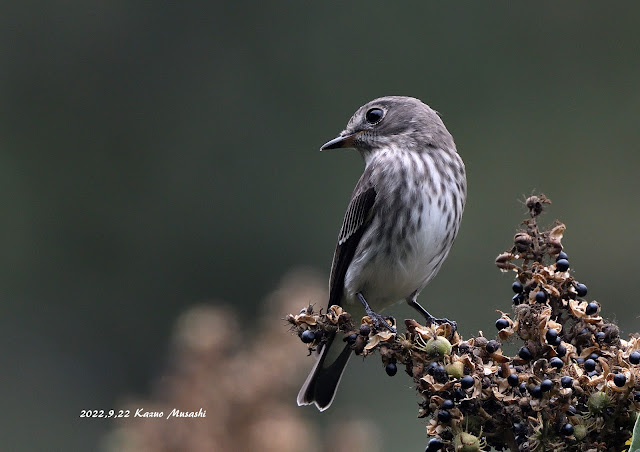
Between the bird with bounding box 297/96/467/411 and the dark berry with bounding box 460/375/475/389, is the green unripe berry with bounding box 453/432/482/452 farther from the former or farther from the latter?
the bird with bounding box 297/96/467/411

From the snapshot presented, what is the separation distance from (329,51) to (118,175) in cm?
394

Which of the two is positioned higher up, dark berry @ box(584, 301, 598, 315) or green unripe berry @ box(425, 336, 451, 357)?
dark berry @ box(584, 301, 598, 315)

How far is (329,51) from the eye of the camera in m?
16.8

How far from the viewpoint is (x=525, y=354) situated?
308 centimetres

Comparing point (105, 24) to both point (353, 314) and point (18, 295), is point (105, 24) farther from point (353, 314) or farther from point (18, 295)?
point (353, 314)

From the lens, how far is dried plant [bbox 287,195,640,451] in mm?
2873

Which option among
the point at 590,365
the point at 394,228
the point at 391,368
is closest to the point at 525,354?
the point at 590,365

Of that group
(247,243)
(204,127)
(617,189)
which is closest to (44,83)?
(204,127)

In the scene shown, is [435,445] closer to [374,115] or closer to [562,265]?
[562,265]

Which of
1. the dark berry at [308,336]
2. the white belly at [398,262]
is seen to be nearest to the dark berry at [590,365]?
the dark berry at [308,336]

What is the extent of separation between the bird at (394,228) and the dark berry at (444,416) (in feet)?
7.19

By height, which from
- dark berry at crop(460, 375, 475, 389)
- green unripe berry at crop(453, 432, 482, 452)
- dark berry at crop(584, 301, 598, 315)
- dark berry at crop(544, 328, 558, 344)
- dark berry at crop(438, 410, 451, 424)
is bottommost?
green unripe berry at crop(453, 432, 482, 452)

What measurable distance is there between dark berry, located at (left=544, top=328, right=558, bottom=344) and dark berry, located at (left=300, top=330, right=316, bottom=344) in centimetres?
102

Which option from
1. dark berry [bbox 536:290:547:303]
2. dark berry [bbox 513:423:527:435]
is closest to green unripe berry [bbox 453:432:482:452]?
dark berry [bbox 513:423:527:435]
